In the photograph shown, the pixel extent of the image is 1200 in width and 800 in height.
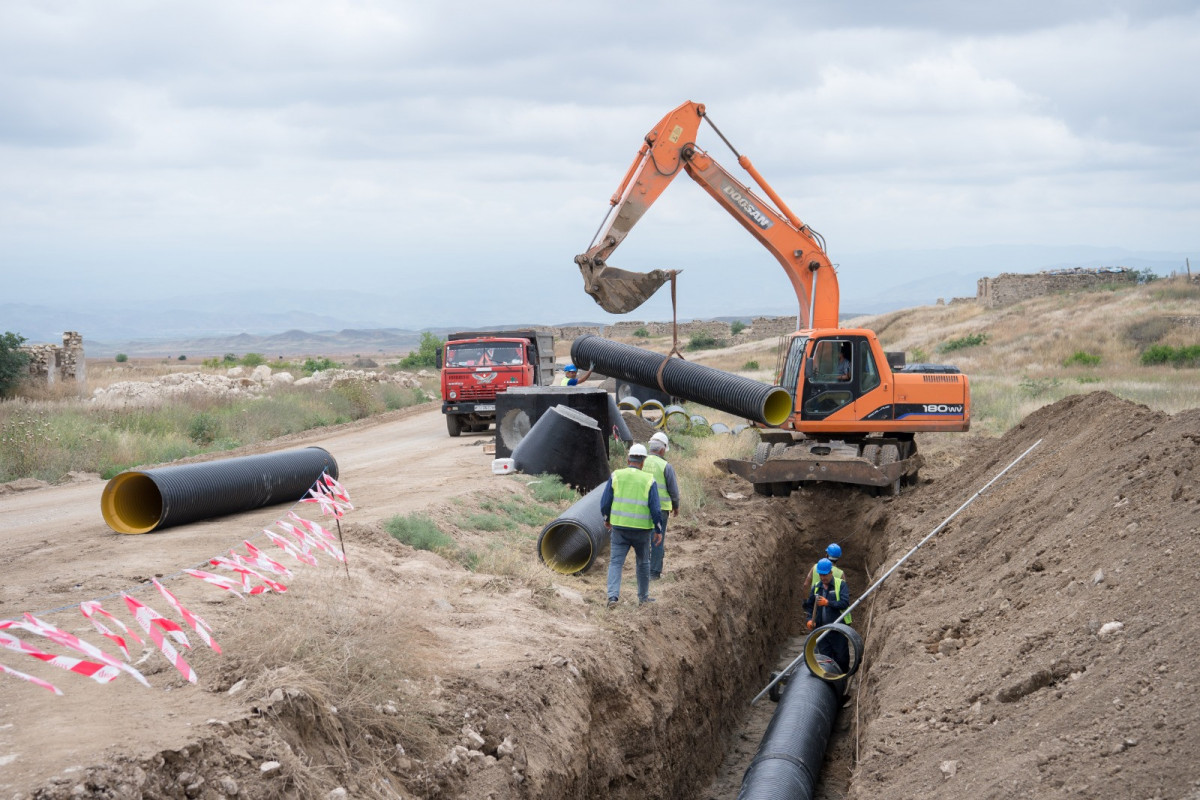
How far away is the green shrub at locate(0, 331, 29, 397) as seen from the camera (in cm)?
2609

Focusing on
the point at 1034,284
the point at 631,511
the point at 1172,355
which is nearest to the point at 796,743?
the point at 631,511

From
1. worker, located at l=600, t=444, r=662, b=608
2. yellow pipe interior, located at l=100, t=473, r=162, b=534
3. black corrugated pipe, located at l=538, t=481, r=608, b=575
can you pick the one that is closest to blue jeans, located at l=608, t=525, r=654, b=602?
worker, located at l=600, t=444, r=662, b=608

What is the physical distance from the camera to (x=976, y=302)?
55.7 metres

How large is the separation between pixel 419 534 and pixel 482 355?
12.7 meters

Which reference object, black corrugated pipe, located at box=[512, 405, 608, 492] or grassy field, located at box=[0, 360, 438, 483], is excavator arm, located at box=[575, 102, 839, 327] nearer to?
black corrugated pipe, located at box=[512, 405, 608, 492]

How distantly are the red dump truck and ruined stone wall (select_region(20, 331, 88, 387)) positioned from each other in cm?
1259

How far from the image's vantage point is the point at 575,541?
1108 cm

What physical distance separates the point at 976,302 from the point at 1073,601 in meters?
52.1

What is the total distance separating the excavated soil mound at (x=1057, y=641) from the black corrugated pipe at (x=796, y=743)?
0.62 metres

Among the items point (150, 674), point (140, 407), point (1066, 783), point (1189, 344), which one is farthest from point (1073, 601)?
point (1189, 344)

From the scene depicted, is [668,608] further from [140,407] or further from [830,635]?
[140,407]

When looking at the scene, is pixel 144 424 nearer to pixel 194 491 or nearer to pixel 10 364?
pixel 10 364

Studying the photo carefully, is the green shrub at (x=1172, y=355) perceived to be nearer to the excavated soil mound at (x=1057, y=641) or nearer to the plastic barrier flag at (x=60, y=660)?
the excavated soil mound at (x=1057, y=641)

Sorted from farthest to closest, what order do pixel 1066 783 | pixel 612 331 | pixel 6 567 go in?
pixel 612 331 → pixel 6 567 → pixel 1066 783
